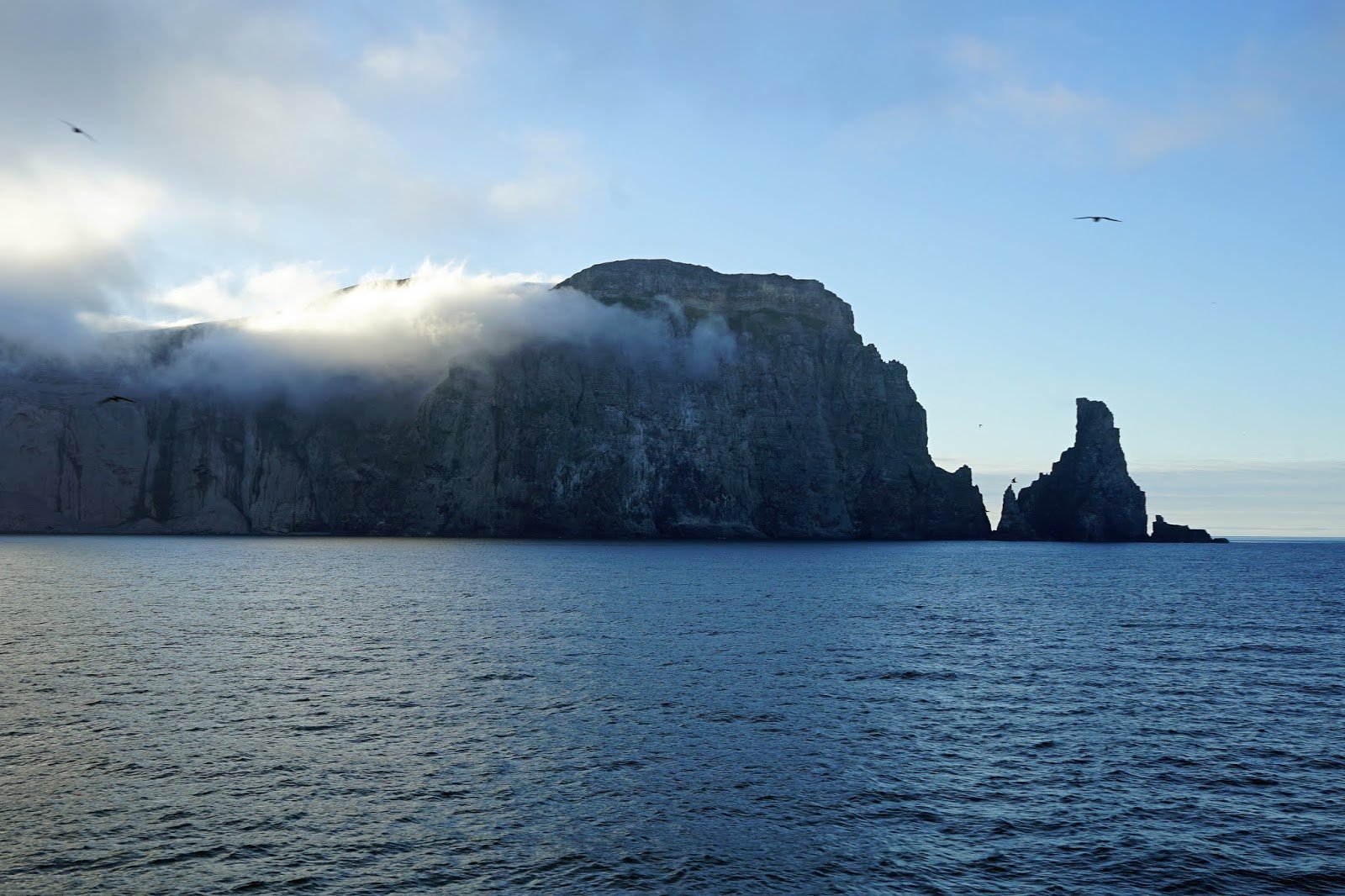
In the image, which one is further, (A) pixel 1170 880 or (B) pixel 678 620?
(B) pixel 678 620

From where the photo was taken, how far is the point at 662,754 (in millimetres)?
35375

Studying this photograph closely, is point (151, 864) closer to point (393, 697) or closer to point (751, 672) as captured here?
point (393, 697)

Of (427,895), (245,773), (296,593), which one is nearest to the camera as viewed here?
(427,895)

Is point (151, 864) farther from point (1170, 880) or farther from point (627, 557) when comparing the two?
point (627, 557)

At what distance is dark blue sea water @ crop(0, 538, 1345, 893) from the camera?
24969 mm

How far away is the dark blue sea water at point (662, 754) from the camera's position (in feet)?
Result: 81.9

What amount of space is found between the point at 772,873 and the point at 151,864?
53.8 feet

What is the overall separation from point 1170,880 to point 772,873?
10.6 meters

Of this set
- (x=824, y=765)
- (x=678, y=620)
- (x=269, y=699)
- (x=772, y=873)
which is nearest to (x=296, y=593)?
(x=678, y=620)

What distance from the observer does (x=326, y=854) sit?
82.7 feet

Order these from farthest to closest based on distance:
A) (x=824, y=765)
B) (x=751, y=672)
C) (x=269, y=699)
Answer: (x=751, y=672)
(x=269, y=699)
(x=824, y=765)

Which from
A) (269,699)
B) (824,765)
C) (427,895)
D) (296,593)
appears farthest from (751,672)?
(296,593)

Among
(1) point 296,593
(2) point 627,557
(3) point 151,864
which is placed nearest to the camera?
(3) point 151,864

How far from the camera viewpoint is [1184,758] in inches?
1423
